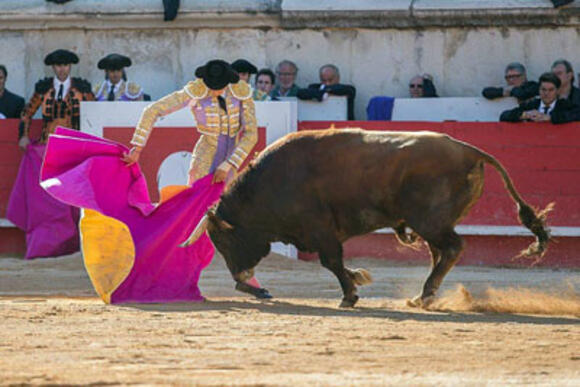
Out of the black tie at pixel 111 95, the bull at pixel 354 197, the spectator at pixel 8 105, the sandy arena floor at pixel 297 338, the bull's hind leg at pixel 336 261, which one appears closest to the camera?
the sandy arena floor at pixel 297 338

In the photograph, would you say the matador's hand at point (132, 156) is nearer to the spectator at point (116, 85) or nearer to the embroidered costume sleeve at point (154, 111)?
the embroidered costume sleeve at point (154, 111)

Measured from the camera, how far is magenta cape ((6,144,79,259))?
1135cm

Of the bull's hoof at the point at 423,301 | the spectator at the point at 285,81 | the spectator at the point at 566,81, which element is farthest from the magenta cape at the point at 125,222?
the spectator at the point at 566,81

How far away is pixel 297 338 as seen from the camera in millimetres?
6023

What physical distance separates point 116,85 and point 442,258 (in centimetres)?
475

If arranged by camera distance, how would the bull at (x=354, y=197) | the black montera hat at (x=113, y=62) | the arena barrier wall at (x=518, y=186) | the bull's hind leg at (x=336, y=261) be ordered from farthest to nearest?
the black montera hat at (x=113, y=62), the arena barrier wall at (x=518, y=186), the bull's hind leg at (x=336, y=261), the bull at (x=354, y=197)

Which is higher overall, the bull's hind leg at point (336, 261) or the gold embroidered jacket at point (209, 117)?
the gold embroidered jacket at point (209, 117)

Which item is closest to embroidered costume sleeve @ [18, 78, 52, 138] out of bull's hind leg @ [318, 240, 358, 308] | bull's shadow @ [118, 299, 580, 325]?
bull's shadow @ [118, 299, 580, 325]

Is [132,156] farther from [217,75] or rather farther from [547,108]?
[547,108]

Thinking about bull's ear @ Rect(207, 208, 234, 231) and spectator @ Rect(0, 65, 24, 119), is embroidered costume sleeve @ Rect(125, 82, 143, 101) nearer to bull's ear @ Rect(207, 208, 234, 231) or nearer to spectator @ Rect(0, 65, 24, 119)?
spectator @ Rect(0, 65, 24, 119)

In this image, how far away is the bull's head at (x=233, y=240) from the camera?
8039mm

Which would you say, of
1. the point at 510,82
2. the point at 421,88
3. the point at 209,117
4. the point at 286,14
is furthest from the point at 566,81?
the point at 209,117

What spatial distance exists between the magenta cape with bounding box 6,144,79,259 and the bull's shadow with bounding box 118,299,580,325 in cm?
364

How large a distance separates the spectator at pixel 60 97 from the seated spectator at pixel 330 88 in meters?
1.82
